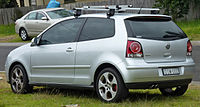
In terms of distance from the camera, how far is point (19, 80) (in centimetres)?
977

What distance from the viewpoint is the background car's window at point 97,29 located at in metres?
8.32

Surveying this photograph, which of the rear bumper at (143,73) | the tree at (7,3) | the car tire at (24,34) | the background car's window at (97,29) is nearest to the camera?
the rear bumper at (143,73)

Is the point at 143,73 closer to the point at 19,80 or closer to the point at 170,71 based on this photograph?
the point at 170,71

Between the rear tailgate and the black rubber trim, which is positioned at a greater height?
the rear tailgate

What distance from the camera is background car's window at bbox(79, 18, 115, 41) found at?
27.3 feet

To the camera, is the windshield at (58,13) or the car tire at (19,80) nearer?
the car tire at (19,80)

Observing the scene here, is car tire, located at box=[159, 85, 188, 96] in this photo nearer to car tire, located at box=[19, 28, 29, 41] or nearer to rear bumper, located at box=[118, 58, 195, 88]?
rear bumper, located at box=[118, 58, 195, 88]

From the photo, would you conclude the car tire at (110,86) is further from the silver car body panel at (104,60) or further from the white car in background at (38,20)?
the white car in background at (38,20)

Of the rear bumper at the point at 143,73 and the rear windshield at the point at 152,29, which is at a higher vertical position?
the rear windshield at the point at 152,29

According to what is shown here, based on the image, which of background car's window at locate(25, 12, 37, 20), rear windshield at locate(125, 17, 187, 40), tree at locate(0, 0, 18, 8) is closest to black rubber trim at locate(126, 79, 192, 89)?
rear windshield at locate(125, 17, 187, 40)

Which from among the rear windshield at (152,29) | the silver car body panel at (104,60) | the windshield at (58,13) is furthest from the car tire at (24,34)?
the rear windshield at (152,29)

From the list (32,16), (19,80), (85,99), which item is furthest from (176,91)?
(32,16)

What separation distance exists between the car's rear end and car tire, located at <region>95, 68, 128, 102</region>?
0.16m

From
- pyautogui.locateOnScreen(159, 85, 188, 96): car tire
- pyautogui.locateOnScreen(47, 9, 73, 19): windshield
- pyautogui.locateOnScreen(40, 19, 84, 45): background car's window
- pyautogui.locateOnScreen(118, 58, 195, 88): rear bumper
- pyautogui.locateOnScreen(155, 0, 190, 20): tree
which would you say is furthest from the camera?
pyautogui.locateOnScreen(155, 0, 190, 20): tree
